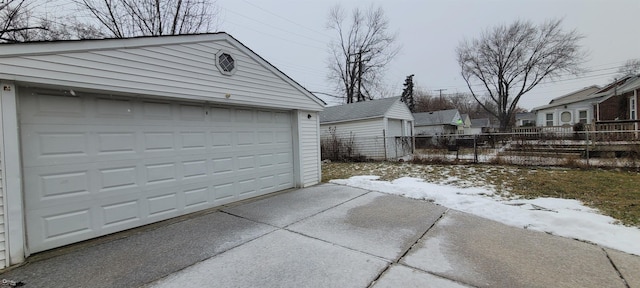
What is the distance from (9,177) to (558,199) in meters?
8.63

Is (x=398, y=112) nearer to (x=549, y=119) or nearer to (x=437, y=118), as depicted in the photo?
(x=549, y=119)

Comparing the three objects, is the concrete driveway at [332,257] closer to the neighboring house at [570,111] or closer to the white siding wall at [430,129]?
the neighboring house at [570,111]

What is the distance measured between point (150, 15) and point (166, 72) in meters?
11.0

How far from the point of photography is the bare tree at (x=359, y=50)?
26.1 meters

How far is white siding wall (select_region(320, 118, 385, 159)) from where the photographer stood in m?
14.2

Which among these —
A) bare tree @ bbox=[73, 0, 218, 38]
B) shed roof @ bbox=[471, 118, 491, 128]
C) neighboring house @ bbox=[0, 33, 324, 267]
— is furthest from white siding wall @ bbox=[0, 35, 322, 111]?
shed roof @ bbox=[471, 118, 491, 128]

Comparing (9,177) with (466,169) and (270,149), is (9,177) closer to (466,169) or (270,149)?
(270,149)

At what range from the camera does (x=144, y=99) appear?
440cm

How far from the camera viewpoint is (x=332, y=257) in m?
3.10

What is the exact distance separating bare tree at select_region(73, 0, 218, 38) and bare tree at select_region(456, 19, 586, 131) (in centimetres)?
2207

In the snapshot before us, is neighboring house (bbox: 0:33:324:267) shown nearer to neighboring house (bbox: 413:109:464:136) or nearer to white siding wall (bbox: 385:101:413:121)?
white siding wall (bbox: 385:101:413:121)

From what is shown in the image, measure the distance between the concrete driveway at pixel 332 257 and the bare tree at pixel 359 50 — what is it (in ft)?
Answer: 79.8

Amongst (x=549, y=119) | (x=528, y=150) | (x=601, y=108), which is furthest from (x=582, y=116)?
(x=528, y=150)

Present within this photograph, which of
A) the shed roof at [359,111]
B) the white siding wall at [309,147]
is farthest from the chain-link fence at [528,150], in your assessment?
the white siding wall at [309,147]
